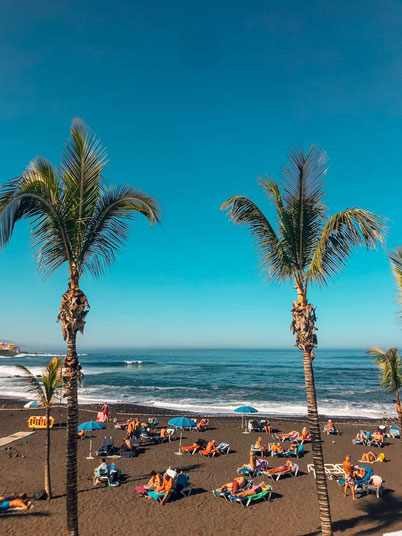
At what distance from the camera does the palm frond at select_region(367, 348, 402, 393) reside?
13938mm

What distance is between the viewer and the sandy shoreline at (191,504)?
10648 mm

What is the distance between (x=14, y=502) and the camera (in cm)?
1152

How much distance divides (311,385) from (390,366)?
7.52 metres

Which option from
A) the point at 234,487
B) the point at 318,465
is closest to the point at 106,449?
the point at 234,487

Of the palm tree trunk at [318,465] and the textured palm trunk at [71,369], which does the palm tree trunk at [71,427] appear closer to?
the textured palm trunk at [71,369]

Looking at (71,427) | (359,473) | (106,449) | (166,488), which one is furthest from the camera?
(106,449)

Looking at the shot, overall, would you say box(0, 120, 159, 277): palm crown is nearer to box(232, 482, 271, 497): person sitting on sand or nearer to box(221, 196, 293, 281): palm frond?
box(221, 196, 293, 281): palm frond

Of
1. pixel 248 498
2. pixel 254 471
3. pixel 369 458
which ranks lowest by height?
pixel 369 458

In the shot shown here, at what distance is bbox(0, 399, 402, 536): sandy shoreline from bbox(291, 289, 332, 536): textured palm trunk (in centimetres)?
327

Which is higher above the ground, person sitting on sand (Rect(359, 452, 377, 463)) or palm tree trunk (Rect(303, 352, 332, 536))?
palm tree trunk (Rect(303, 352, 332, 536))

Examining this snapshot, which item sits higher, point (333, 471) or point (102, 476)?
point (102, 476)

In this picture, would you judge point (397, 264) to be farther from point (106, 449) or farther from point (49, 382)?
point (106, 449)

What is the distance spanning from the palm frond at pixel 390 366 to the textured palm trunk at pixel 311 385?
7246 mm

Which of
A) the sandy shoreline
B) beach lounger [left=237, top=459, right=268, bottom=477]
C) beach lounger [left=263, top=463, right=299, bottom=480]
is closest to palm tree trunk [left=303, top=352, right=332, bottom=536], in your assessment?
the sandy shoreline
